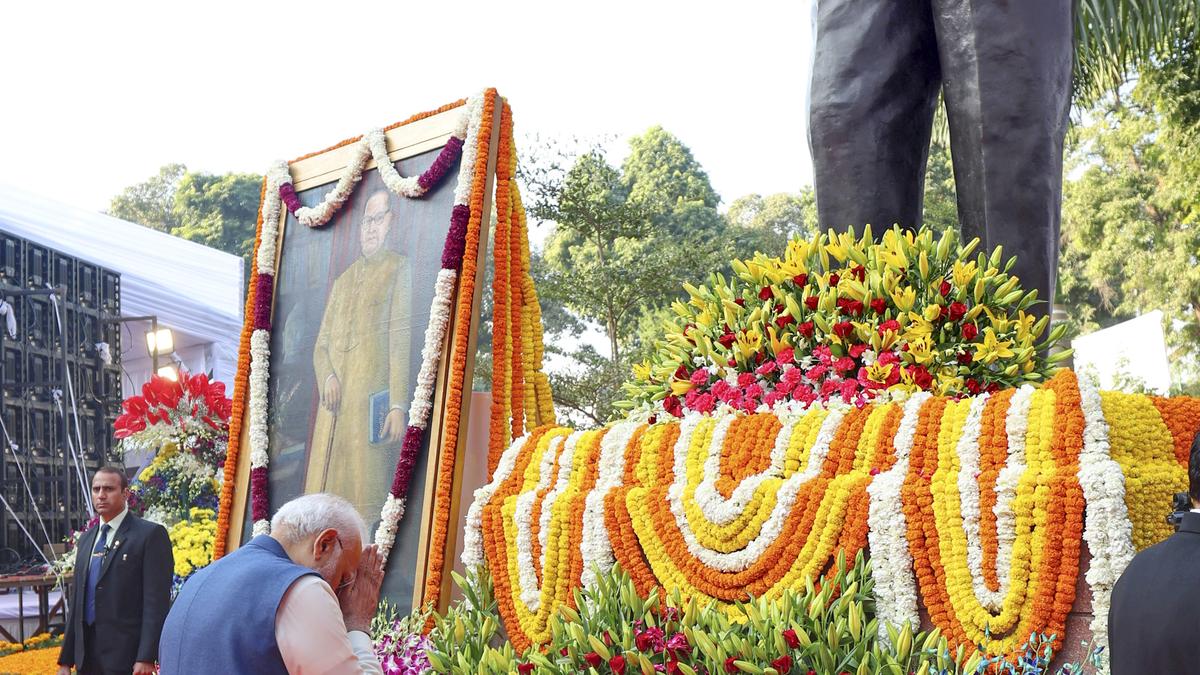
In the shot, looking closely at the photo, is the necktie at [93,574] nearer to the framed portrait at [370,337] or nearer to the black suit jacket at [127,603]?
the black suit jacket at [127,603]

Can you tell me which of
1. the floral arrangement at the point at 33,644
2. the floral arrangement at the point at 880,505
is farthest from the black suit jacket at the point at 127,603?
the floral arrangement at the point at 33,644

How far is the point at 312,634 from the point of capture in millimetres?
2422

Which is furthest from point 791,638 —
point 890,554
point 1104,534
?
point 1104,534

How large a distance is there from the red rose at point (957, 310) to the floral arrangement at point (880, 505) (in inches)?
12.3

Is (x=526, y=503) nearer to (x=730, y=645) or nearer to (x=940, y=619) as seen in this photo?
(x=730, y=645)

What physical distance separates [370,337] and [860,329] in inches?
108

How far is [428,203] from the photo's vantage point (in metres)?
5.94

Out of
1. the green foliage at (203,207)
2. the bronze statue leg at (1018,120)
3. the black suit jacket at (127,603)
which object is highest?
the green foliage at (203,207)

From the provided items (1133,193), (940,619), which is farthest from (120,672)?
(1133,193)

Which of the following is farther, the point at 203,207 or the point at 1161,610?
the point at 203,207

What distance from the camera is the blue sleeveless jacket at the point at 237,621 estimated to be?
2439 mm

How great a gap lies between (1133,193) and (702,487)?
66.7 ft

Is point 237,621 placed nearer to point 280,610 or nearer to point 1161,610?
point 280,610

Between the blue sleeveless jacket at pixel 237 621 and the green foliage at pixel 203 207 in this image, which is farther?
the green foliage at pixel 203 207
